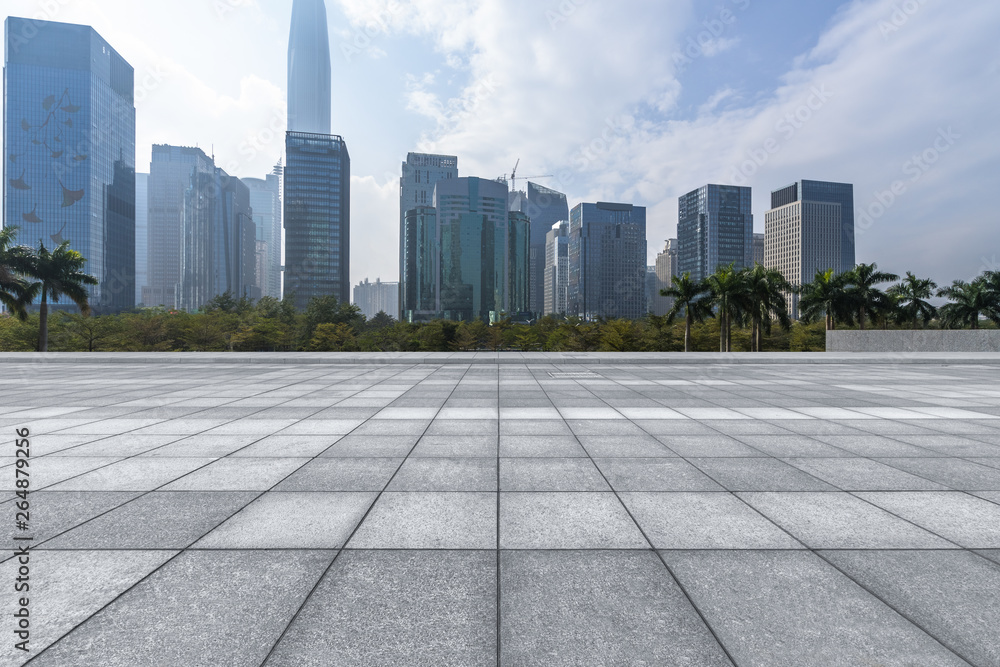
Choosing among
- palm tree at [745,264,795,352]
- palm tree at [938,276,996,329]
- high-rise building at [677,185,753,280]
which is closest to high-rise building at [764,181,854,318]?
high-rise building at [677,185,753,280]

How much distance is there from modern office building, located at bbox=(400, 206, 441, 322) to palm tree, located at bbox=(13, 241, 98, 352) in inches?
5457

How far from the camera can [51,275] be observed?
28.7 metres

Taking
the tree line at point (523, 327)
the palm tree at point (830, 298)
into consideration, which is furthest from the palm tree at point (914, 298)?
the palm tree at point (830, 298)

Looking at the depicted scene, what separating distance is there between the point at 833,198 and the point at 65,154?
795 ft

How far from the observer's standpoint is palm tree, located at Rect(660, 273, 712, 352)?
113ft

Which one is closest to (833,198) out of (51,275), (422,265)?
(422,265)

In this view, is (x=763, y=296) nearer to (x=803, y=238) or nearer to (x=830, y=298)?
(x=830, y=298)

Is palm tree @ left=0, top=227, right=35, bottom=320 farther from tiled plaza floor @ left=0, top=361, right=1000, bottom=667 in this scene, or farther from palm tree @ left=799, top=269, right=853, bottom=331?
palm tree @ left=799, top=269, right=853, bottom=331

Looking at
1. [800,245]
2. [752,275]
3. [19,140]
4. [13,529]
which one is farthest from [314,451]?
[19,140]

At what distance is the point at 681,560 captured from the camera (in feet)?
10.5

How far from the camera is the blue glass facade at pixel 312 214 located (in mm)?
145250

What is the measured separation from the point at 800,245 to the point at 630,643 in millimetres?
142051

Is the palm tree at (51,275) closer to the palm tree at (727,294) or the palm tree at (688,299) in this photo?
the palm tree at (688,299)

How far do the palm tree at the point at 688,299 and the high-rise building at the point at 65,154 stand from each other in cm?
12064
